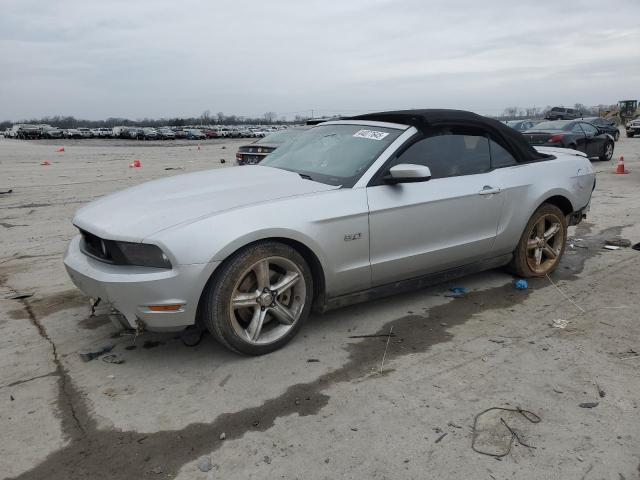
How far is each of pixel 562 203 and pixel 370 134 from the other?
7.52 feet

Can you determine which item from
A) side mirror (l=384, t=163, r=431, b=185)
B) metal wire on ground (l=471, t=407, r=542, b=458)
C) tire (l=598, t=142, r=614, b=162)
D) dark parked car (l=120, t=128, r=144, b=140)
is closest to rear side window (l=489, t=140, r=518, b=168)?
side mirror (l=384, t=163, r=431, b=185)

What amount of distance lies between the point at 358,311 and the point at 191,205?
1.68 meters

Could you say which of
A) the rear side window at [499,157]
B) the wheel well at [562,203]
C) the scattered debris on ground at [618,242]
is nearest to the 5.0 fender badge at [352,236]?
the rear side window at [499,157]

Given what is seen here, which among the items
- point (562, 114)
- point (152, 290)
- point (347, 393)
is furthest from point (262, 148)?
point (562, 114)

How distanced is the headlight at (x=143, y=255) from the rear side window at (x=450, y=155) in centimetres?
186

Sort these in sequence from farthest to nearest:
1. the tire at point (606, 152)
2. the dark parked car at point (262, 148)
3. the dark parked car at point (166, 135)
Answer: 1. the dark parked car at point (166, 135)
2. the tire at point (606, 152)
3. the dark parked car at point (262, 148)

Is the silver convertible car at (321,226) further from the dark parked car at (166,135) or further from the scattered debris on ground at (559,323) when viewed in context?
the dark parked car at (166,135)

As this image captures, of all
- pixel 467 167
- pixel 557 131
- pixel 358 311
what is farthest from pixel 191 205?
pixel 557 131

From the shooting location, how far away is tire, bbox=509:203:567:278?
193 inches

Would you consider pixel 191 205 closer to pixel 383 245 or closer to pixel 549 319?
pixel 383 245

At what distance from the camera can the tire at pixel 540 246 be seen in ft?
16.1

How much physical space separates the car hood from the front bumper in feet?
0.75

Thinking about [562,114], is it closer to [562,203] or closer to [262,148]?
[262,148]

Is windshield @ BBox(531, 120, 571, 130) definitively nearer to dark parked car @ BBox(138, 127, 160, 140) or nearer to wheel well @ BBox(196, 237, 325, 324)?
wheel well @ BBox(196, 237, 325, 324)
